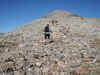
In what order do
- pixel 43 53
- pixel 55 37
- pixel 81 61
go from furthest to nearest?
pixel 55 37, pixel 43 53, pixel 81 61

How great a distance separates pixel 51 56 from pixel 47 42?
327 cm

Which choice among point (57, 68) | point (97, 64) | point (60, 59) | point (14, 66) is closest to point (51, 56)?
point (60, 59)

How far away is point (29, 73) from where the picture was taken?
21.6 feet

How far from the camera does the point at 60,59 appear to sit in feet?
25.3

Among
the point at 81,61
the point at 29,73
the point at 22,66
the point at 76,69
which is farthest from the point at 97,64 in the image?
the point at 22,66

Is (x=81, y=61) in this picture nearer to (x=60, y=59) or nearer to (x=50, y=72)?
(x=60, y=59)

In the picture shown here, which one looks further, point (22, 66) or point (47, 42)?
point (47, 42)

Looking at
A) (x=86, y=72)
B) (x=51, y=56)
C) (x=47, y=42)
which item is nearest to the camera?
(x=86, y=72)

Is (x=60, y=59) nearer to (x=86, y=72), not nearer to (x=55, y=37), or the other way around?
(x=86, y=72)

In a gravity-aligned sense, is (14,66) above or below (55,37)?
below

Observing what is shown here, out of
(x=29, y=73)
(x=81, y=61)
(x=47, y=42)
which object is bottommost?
(x=29, y=73)

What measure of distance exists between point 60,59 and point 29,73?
2447 millimetres

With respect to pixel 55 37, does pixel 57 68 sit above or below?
below

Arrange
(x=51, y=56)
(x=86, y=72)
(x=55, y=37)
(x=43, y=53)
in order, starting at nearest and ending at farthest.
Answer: (x=86, y=72), (x=51, y=56), (x=43, y=53), (x=55, y=37)
